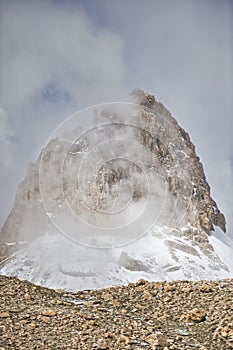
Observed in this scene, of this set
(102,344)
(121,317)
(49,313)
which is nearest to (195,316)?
(121,317)

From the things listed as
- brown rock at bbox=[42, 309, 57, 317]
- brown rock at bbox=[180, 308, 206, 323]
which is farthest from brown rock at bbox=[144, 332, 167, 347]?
brown rock at bbox=[42, 309, 57, 317]

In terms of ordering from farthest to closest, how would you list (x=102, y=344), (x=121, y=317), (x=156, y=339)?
(x=121, y=317) → (x=156, y=339) → (x=102, y=344)

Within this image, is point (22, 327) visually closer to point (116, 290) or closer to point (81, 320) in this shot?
point (81, 320)

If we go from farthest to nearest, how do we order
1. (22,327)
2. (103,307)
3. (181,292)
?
(181,292) < (103,307) < (22,327)

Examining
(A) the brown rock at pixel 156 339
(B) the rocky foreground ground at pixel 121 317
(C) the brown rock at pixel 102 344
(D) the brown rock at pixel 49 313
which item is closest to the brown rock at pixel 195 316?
(B) the rocky foreground ground at pixel 121 317

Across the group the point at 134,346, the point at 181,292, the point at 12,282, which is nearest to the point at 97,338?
the point at 134,346

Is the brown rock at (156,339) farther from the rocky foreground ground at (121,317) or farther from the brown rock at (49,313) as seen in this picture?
the brown rock at (49,313)

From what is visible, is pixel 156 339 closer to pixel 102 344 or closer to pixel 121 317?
pixel 102 344

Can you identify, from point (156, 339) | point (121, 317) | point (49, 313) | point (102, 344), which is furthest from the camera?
point (121, 317)

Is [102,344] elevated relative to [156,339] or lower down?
lower down
